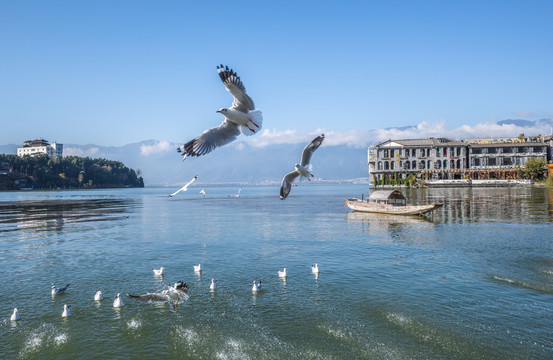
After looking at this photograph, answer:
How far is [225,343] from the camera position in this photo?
40.8 ft

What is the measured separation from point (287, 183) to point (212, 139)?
1.79 meters

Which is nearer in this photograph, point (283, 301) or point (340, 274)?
point (283, 301)

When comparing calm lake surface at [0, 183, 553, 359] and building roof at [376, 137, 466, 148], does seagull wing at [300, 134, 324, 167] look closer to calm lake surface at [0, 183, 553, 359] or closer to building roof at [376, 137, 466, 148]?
calm lake surface at [0, 183, 553, 359]

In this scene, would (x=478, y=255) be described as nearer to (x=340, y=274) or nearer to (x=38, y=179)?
(x=340, y=274)

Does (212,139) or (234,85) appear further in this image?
(212,139)

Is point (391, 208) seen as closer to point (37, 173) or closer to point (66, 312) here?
point (66, 312)

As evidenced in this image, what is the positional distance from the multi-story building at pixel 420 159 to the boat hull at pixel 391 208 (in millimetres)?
61348

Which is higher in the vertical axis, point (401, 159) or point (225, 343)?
point (401, 159)

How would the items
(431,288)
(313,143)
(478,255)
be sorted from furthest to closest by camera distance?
(478,255)
(431,288)
(313,143)

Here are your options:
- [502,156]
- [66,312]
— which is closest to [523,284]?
[66,312]

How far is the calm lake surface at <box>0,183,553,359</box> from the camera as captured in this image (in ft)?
39.9

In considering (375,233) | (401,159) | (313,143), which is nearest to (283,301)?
(313,143)

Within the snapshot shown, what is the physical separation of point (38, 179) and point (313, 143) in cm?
19778

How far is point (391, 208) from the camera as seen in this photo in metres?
47.1
